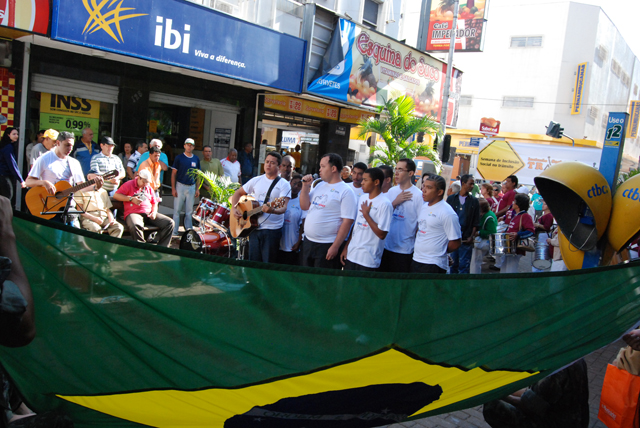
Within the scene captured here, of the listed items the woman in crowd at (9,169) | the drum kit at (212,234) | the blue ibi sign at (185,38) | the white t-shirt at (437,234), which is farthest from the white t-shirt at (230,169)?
the white t-shirt at (437,234)

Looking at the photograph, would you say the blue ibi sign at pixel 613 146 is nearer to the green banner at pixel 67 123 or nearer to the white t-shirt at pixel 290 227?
the white t-shirt at pixel 290 227

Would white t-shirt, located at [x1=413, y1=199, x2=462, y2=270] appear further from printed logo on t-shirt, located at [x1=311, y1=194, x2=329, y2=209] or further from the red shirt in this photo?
the red shirt

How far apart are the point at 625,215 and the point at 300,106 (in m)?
13.6

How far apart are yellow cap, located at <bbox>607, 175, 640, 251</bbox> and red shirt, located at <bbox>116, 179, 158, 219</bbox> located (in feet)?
22.2

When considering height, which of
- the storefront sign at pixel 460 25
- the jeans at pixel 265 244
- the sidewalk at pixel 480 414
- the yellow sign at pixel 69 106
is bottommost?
the sidewalk at pixel 480 414

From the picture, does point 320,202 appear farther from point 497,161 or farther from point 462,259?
point 497,161

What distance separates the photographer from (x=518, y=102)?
4088cm

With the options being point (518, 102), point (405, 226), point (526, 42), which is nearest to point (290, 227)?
point (405, 226)

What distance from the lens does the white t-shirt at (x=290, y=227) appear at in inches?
281

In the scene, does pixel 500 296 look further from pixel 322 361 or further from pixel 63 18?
pixel 63 18

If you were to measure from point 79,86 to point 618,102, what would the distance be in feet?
186

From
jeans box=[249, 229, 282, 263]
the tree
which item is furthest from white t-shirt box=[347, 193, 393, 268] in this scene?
the tree

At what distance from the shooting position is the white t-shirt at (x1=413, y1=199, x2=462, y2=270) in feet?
18.2

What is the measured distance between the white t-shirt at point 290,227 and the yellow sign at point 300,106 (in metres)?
8.98
